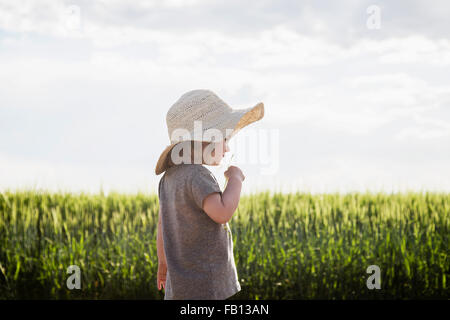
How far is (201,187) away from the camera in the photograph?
6.98 ft

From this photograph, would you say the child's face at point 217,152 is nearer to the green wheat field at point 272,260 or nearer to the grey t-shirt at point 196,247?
the grey t-shirt at point 196,247

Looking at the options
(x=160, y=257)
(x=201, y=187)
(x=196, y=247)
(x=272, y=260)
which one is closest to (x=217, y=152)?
(x=201, y=187)

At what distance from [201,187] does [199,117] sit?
17.6 inches

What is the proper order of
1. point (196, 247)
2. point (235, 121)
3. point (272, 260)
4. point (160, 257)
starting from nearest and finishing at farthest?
point (196, 247) < point (235, 121) < point (160, 257) < point (272, 260)

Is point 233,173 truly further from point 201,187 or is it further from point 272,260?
point 272,260

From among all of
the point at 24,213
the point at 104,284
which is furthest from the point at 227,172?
the point at 24,213

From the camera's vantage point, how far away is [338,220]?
5.73 meters

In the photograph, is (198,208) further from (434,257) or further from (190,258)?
(434,257)

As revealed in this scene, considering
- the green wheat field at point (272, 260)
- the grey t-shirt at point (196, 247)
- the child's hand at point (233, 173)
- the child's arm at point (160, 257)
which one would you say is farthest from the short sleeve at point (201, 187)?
the green wheat field at point (272, 260)

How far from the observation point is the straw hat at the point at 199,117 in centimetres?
236

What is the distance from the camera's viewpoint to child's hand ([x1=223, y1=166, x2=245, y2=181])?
2273 millimetres

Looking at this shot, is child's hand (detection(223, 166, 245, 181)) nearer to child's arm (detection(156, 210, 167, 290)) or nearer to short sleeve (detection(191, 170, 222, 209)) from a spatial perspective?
short sleeve (detection(191, 170, 222, 209))

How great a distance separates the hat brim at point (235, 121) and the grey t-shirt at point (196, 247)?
192mm

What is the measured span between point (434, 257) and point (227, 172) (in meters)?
3.37
